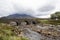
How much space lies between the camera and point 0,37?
2702 centimetres

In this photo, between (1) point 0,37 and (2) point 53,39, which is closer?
(1) point 0,37

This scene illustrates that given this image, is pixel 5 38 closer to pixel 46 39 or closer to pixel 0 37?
pixel 0 37

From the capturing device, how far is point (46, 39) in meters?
47.3

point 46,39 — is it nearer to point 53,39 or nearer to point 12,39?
point 53,39

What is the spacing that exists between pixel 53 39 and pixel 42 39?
3.19 m

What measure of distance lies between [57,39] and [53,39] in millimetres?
1083

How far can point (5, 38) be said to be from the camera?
27.3 meters

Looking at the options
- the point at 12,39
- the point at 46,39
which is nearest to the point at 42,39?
the point at 46,39

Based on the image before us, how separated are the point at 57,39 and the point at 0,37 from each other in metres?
23.6

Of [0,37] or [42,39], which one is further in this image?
[42,39]

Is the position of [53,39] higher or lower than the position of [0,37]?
lower

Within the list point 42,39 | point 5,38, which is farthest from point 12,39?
point 42,39

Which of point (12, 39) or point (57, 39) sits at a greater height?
point (12, 39)

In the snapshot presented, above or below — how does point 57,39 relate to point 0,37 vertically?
below
